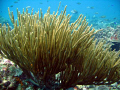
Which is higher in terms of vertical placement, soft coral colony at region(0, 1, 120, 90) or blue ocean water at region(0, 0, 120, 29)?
blue ocean water at region(0, 0, 120, 29)

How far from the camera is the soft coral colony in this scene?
1631 millimetres

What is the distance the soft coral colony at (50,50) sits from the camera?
1.63 meters

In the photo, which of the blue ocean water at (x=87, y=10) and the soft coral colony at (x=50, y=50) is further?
the blue ocean water at (x=87, y=10)

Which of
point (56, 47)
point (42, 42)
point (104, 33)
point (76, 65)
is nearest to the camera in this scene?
point (42, 42)

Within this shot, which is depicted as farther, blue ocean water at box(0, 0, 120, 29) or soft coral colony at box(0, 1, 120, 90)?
blue ocean water at box(0, 0, 120, 29)

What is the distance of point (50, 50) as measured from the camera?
1.71 metres

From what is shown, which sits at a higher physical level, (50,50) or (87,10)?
(87,10)

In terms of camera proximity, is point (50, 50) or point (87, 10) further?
point (87, 10)

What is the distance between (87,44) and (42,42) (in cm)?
94

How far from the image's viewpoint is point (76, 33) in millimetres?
1801

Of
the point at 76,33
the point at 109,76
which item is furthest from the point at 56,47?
the point at 109,76

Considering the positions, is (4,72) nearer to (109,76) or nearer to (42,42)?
(42,42)

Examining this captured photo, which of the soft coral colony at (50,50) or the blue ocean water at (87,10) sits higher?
the blue ocean water at (87,10)

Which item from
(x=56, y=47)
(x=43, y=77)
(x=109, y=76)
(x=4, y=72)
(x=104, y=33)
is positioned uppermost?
(x=104, y=33)
